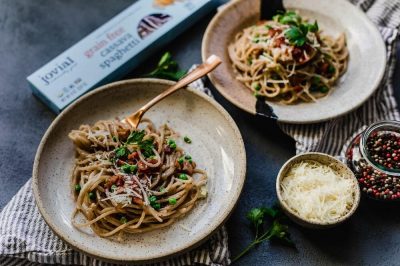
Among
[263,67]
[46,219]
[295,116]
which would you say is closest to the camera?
[46,219]

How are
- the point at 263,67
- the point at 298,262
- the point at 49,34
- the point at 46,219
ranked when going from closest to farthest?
the point at 46,219, the point at 298,262, the point at 263,67, the point at 49,34

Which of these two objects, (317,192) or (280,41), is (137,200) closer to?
(317,192)

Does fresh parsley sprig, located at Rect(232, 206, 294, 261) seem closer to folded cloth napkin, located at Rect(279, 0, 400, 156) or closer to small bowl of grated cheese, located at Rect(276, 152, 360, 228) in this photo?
small bowl of grated cheese, located at Rect(276, 152, 360, 228)

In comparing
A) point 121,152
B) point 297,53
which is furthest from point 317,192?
point 121,152

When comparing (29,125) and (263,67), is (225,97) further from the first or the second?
(29,125)

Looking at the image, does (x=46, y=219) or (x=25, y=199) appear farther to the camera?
(x=25, y=199)

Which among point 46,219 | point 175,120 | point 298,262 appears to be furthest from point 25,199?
point 298,262
